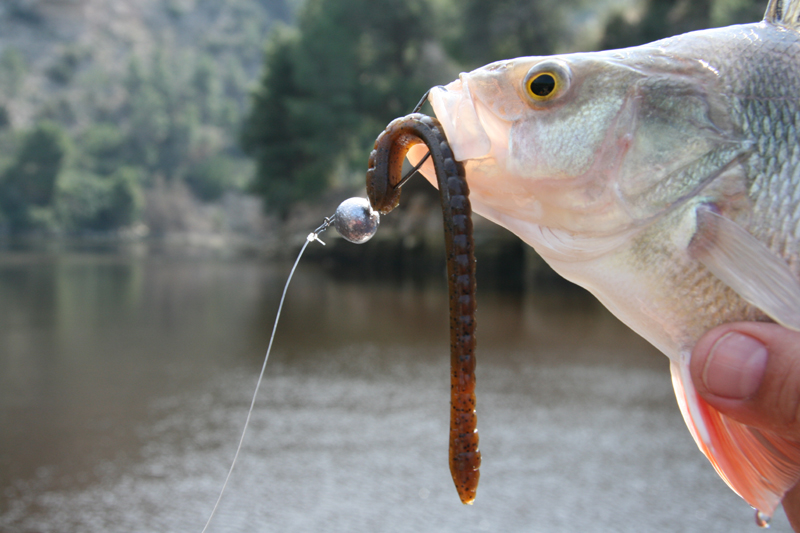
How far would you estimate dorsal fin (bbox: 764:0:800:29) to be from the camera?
119 cm

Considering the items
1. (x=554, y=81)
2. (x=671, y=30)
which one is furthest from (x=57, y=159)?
(x=554, y=81)

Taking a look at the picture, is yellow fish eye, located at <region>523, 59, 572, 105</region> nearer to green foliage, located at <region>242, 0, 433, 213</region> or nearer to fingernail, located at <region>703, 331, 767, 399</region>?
fingernail, located at <region>703, 331, 767, 399</region>

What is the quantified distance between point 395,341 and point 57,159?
197 feet

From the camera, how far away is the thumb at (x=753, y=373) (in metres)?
1.14

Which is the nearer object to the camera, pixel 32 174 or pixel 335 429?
pixel 335 429

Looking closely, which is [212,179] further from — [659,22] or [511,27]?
[659,22]

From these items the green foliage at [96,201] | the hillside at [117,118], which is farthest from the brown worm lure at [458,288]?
the green foliage at [96,201]

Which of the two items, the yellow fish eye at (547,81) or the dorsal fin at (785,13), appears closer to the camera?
the yellow fish eye at (547,81)

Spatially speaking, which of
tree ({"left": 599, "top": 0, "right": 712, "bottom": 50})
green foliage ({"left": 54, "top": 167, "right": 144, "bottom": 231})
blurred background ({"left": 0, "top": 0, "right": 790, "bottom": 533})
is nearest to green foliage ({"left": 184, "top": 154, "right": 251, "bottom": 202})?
green foliage ({"left": 54, "top": 167, "right": 144, "bottom": 231})

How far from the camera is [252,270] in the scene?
22562 millimetres

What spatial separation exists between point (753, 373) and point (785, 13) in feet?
2.15

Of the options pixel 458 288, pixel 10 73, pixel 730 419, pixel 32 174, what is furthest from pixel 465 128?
pixel 10 73

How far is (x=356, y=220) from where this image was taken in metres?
1.34

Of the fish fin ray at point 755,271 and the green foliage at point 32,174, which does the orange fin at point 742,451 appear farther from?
the green foliage at point 32,174
